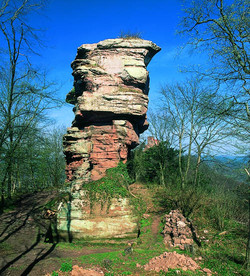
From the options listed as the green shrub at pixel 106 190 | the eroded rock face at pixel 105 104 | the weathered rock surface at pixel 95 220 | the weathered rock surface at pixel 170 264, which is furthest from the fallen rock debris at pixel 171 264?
the eroded rock face at pixel 105 104

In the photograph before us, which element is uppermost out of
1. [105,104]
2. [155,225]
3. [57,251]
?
[105,104]

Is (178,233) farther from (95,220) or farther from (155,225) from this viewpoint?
(95,220)

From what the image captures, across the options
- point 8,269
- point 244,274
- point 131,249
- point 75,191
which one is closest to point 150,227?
point 131,249

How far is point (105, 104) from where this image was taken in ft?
39.8

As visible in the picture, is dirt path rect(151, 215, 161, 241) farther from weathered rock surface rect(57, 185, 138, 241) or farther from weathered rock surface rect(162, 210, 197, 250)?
weathered rock surface rect(57, 185, 138, 241)

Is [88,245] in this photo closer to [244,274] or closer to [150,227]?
[150,227]

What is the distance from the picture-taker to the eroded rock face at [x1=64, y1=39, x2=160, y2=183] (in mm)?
11984

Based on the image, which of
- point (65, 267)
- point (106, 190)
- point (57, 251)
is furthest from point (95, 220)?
point (65, 267)

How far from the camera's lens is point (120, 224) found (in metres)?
8.66

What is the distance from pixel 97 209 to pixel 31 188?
14.9 meters

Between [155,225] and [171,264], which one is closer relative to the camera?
[171,264]

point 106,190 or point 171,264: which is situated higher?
point 106,190

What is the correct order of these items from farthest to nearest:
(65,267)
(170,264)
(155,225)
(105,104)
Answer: (105,104) → (155,225) → (170,264) → (65,267)

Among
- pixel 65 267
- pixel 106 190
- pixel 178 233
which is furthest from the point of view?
pixel 106 190
